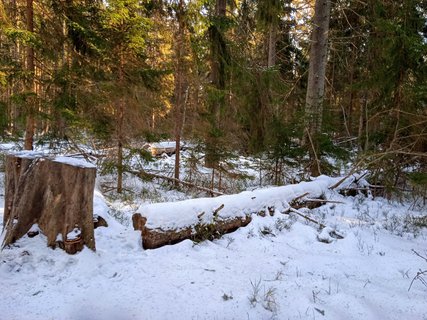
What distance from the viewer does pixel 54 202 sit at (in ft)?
11.0

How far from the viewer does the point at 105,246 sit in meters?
3.66

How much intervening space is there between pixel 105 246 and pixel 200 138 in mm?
6480

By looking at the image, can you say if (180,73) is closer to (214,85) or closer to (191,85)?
(191,85)

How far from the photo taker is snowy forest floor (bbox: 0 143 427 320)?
269 cm

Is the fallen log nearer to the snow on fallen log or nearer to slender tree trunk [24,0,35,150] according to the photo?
the snow on fallen log

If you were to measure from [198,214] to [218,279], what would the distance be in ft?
4.03

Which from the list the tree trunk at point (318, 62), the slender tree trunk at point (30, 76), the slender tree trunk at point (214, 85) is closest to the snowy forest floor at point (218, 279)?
the slender tree trunk at point (30, 76)

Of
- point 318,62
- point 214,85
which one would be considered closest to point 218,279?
point 318,62

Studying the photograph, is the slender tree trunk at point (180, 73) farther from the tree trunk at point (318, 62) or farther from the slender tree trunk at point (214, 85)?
the tree trunk at point (318, 62)

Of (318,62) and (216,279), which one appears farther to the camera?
(318,62)

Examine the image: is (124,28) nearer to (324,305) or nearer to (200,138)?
(200,138)

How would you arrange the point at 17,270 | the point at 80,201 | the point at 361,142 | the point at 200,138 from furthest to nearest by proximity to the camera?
the point at 200,138 → the point at 361,142 → the point at 80,201 → the point at 17,270

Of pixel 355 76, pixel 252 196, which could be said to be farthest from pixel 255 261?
pixel 355 76

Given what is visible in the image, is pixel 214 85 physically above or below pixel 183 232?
above
